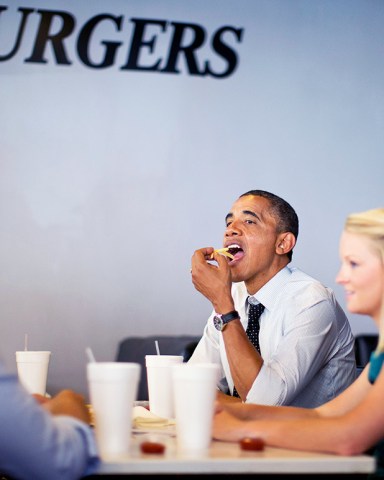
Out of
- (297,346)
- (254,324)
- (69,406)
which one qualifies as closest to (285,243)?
(254,324)

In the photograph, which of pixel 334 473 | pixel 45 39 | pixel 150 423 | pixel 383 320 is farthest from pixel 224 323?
pixel 45 39

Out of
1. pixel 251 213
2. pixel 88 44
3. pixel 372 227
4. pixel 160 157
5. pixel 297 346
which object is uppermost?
pixel 88 44

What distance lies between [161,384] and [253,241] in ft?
2.98

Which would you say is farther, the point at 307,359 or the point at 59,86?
the point at 59,86

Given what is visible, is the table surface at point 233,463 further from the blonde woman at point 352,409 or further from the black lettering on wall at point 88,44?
the black lettering on wall at point 88,44

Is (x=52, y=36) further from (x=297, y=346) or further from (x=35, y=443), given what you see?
(x=35, y=443)

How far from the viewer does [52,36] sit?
442cm

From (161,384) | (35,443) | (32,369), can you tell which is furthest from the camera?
(32,369)

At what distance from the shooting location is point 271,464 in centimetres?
135

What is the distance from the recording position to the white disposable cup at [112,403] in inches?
55.9

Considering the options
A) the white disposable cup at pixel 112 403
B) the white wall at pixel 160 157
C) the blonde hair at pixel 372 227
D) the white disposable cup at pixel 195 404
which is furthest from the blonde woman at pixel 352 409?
the white wall at pixel 160 157

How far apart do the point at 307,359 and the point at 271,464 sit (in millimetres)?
1111

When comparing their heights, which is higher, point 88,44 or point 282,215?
point 88,44

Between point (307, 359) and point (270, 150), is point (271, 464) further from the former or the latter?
point (270, 150)
